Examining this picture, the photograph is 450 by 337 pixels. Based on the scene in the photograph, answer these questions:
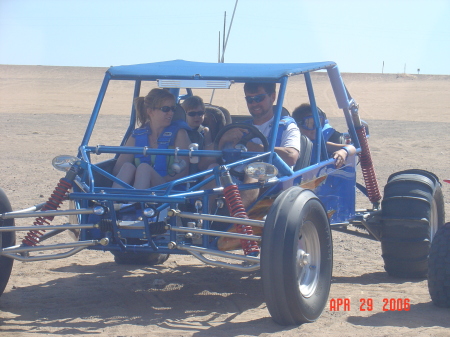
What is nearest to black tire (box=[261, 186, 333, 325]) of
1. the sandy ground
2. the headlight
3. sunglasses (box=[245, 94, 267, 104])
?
the sandy ground

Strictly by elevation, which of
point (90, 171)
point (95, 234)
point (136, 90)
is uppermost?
point (136, 90)

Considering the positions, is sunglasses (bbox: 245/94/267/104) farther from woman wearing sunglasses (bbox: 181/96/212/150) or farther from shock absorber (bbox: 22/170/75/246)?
shock absorber (bbox: 22/170/75/246)

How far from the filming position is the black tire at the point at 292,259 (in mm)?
4094

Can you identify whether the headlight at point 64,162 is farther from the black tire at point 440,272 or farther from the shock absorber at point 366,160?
the shock absorber at point 366,160

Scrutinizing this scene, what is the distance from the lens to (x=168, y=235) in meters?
4.63

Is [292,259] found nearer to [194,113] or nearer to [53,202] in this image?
[53,202]

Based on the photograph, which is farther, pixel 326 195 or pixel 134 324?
pixel 326 195

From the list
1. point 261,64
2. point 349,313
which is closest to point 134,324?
point 349,313

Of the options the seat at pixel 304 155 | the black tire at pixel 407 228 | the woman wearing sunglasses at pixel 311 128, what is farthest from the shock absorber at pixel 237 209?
the woman wearing sunglasses at pixel 311 128

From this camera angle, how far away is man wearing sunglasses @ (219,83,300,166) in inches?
202

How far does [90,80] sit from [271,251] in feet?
144

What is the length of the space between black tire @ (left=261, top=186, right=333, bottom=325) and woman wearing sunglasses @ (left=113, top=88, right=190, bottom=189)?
1.18 meters

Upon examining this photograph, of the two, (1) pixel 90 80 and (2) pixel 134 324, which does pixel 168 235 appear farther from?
(1) pixel 90 80

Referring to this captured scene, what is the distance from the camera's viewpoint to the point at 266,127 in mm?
5688
